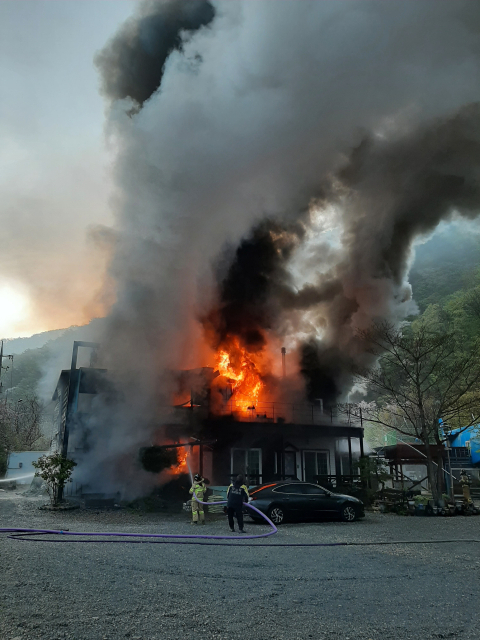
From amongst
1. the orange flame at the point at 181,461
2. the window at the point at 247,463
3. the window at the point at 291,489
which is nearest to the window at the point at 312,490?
the window at the point at 291,489

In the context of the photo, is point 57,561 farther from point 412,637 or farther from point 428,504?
point 428,504

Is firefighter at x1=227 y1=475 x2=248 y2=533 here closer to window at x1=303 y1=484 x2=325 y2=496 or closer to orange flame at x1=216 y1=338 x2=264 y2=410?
window at x1=303 y1=484 x2=325 y2=496

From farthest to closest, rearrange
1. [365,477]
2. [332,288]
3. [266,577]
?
[332,288], [365,477], [266,577]

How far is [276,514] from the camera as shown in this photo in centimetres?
1419

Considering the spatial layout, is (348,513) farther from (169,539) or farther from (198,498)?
(169,539)

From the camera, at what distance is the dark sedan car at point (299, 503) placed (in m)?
14.2

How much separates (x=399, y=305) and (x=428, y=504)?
1296 cm

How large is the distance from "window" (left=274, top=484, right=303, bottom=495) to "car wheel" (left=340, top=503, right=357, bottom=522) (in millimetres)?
1630

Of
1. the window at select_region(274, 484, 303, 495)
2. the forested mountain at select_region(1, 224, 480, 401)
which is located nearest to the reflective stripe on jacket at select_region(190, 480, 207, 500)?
the window at select_region(274, 484, 303, 495)

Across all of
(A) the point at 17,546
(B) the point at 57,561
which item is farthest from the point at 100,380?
(B) the point at 57,561

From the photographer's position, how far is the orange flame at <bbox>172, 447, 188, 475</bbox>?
64.8 feet

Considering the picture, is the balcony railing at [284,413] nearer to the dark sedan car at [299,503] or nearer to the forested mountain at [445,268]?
the dark sedan car at [299,503]

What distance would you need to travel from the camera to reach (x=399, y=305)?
27.6 metres

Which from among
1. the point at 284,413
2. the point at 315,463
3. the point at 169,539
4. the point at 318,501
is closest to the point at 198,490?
the point at 169,539
